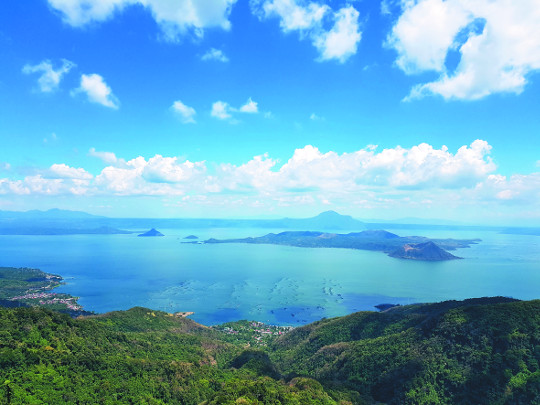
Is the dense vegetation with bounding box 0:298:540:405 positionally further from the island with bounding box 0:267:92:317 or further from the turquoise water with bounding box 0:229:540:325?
the island with bounding box 0:267:92:317

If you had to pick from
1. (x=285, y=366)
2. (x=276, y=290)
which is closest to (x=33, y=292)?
(x=276, y=290)

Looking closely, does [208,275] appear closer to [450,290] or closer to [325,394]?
[450,290]

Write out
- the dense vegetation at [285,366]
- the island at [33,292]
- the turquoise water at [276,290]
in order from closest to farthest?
1. the dense vegetation at [285,366]
2. the island at [33,292]
3. the turquoise water at [276,290]

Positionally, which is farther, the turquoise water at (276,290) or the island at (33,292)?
the turquoise water at (276,290)

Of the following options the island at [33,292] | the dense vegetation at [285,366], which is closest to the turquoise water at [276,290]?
the island at [33,292]

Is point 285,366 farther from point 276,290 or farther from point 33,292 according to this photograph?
point 33,292

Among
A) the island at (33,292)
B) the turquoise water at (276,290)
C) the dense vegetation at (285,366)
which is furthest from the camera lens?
the turquoise water at (276,290)

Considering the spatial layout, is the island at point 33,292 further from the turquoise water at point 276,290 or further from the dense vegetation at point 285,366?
the dense vegetation at point 285,366
